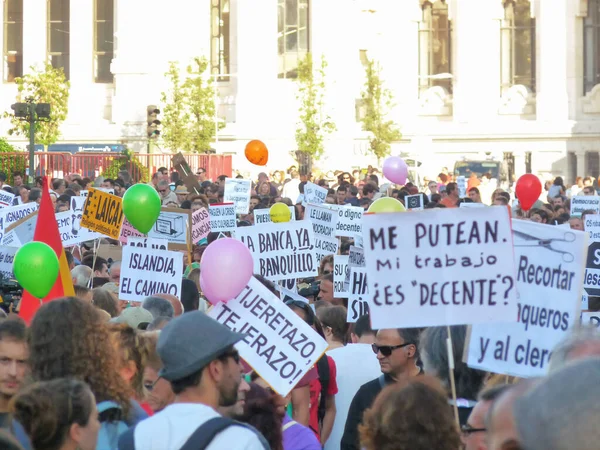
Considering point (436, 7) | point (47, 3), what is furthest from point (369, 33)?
point (47, 3)

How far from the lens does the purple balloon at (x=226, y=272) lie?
639cm

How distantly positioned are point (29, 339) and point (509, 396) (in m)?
2.36

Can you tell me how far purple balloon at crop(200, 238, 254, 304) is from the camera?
21.0 feet

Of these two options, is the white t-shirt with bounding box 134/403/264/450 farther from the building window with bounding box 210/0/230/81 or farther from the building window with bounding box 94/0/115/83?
the building window with bounding box 94/0/115/83

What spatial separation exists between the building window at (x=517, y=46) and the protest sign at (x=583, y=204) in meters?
30.5

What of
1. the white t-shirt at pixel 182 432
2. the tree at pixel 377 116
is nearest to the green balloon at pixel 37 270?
the white t-shirt at pixel 182 432

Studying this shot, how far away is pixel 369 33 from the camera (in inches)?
1821

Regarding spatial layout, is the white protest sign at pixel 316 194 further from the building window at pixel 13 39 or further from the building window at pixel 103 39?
the building window at pixel 13 39

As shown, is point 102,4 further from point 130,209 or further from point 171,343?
point 171,343

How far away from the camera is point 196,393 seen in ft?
13.3

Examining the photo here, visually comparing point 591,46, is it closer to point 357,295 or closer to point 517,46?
point 517,46

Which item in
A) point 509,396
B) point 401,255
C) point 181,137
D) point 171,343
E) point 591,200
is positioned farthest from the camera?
point 181,137

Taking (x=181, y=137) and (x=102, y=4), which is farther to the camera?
(x=102, y=4)

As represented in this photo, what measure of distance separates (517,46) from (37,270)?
4199cm
